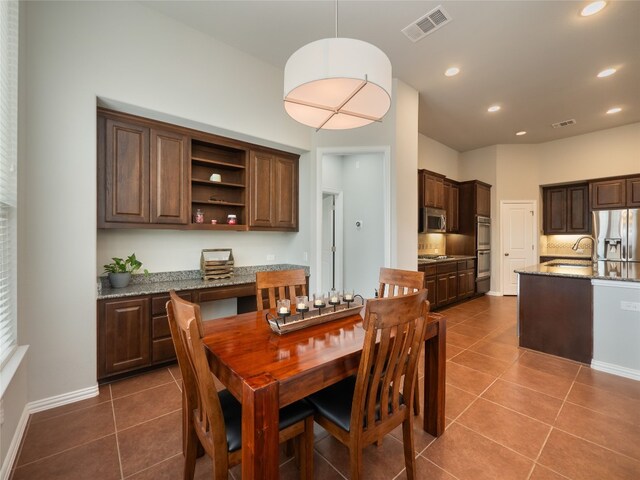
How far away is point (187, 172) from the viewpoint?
9.96ft

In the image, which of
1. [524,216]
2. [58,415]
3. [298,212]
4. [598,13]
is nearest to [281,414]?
[58,415]

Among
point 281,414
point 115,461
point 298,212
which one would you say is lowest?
point 115,461

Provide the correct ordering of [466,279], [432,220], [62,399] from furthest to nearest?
[466,279], [432,220], [62,399]

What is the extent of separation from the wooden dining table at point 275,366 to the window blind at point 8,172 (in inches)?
51.9

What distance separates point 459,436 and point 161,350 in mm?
2599

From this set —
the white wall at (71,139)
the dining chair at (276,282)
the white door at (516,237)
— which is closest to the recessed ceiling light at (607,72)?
the white door at (516,237)

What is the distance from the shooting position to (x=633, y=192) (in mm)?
5191

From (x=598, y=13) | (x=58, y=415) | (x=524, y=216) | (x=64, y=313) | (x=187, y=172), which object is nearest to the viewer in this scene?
(x=58, y=415)

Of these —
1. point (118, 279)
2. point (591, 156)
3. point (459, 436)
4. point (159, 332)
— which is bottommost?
point (459, 436)

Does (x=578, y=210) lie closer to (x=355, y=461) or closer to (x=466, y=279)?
(x=466, y=279)

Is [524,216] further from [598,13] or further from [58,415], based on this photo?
[58,415]

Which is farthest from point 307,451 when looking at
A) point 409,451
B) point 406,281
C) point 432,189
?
point 432,189

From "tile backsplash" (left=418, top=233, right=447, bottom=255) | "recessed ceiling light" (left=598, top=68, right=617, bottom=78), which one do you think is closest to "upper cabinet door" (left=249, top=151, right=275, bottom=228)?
"tile backsplash" (left=418, top=233, right=447, bottom=255)

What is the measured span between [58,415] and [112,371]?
0.43 meters
